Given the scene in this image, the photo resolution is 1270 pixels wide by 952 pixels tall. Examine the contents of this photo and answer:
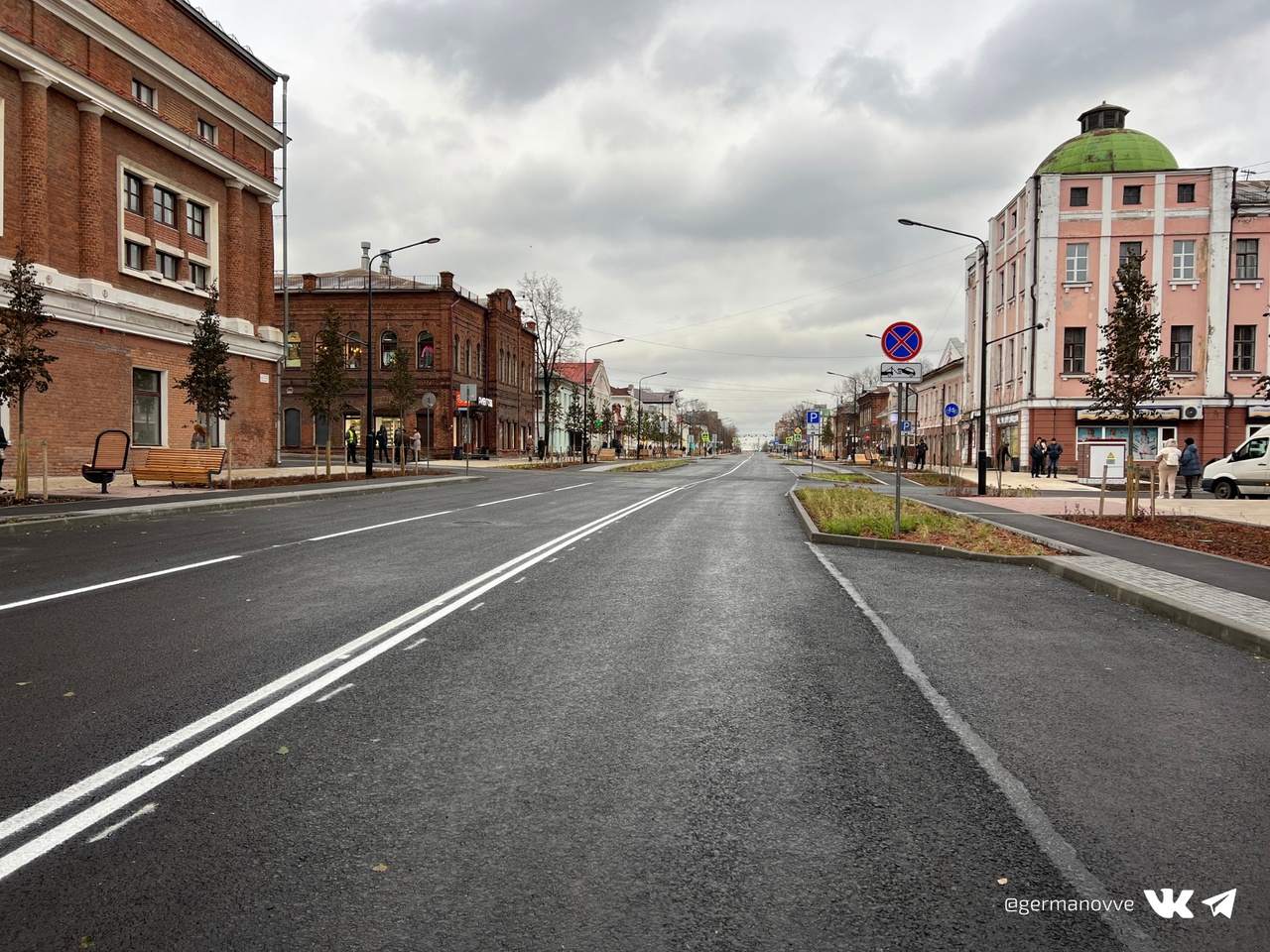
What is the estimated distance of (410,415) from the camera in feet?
183

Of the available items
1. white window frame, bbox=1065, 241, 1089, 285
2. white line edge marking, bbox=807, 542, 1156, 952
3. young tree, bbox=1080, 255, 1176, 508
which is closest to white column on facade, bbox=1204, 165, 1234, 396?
white window frame, bbox=1065, 241, 1089, 285

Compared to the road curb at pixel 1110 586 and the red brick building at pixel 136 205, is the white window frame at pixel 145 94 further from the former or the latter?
the road curb at pixel 1110 586

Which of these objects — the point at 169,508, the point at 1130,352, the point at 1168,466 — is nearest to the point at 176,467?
the point at 169,508

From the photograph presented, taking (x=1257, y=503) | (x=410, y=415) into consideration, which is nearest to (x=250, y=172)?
(x=410, y=415)

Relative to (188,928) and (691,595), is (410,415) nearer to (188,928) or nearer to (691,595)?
(691,595)

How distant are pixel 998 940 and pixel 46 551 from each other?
11587mm

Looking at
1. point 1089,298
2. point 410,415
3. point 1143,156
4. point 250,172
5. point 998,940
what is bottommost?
point 998,940

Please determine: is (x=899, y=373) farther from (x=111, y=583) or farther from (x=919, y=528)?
(x=111, y=583)

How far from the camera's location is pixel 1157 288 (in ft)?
142

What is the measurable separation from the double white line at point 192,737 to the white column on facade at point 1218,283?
47390 millimetres

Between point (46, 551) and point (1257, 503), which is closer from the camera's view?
point (46, 551)

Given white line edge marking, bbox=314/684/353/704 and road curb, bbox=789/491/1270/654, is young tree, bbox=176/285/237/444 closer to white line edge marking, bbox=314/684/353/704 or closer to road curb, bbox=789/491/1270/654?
road curb, bbox=789/491/1270/654

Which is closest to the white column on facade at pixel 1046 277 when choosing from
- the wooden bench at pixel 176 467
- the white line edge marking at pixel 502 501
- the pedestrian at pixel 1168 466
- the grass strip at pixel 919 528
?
the pedestrian at pixel 1168 466

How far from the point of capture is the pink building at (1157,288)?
4281 cm
